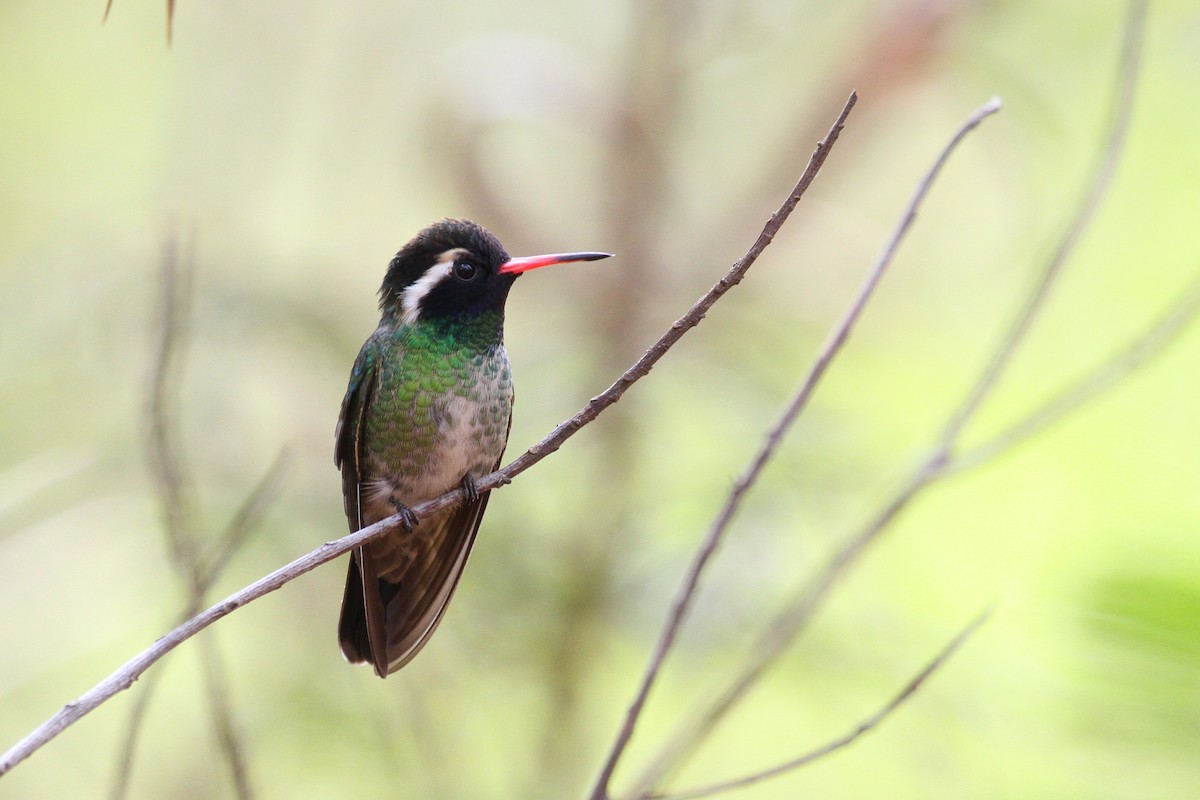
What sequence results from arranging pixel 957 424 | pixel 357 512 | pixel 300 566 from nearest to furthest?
pixel 300 566 < pixel 357 512 < pixel 957 424

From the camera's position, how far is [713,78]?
14.2 feet

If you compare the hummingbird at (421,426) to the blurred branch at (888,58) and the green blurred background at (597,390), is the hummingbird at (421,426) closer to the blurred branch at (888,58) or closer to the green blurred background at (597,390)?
the green blurred background at (597,390)

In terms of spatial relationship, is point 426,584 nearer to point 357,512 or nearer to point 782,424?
point 357,512

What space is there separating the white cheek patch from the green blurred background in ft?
1.33

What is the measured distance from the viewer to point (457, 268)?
1373 millimetres

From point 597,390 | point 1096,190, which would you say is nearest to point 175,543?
point 1096,190

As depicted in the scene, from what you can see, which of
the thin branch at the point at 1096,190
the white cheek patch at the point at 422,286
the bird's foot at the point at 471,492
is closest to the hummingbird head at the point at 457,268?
the white cheek patch at the point at 422,286

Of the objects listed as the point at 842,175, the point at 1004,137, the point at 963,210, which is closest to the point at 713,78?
the point at 842,175

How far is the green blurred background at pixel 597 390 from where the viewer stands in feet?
10.0

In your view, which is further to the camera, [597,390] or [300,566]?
[597,390]

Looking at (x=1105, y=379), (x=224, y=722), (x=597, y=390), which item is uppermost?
(x=1105, y=379)

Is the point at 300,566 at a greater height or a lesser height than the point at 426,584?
greater

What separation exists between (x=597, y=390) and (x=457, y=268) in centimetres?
198

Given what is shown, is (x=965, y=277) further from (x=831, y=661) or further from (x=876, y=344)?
(x=831, y=661)
